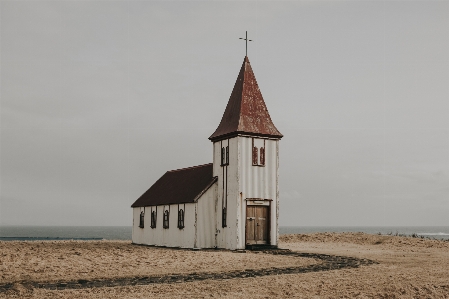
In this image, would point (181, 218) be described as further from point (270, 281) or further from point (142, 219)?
point (270, 281)

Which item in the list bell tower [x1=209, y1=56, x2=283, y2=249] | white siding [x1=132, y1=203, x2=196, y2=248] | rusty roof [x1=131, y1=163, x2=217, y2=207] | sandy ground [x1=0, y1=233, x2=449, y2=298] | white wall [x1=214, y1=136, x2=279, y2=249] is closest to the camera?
sandy ground [x1=0, y1=233, x2=449, y2=298]

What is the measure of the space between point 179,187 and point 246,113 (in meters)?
8.50

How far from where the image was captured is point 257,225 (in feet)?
104

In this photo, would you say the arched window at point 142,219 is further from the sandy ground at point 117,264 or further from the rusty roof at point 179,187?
the sandy ground at point 117,264

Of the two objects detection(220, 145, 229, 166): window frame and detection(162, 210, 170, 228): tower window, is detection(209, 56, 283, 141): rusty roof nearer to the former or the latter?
detection(220, 145, 229, 166): window frame

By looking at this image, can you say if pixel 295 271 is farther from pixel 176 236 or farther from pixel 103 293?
pixel 176 236

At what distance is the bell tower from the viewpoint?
31281 millimetres

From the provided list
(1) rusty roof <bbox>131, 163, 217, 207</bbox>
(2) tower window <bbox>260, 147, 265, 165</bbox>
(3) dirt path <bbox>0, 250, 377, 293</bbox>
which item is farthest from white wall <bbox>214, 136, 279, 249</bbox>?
(3) dirt path <bbox>0, 250, 377, 293</bbox>

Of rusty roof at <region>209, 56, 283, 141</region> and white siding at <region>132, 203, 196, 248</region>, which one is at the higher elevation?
rusty roof at <region>209, 56, 283, 141</region>

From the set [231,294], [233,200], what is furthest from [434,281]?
[233,200]

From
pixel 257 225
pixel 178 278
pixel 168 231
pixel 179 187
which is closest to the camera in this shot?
pixel 178 278

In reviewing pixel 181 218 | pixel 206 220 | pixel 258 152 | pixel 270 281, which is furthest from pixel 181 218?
pixel 270 281

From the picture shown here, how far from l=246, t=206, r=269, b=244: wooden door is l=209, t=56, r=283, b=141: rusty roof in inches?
183

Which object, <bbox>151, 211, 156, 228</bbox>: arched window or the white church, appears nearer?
the white church
